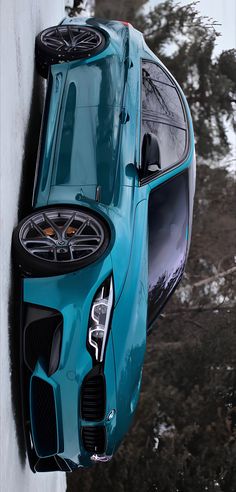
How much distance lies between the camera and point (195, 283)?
579 inches

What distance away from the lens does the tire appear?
6.52 m

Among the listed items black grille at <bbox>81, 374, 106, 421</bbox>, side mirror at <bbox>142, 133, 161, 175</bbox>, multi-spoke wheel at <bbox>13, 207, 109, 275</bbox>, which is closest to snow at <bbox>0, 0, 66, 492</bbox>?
multi-spoke wheel at <bbox>13, 207, 109, 275</bbox>

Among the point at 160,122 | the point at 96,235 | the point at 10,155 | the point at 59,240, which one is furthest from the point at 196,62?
the point at 10,155

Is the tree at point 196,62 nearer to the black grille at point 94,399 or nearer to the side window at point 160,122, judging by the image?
the side window at point 160,122

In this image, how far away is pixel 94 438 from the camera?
206 inches

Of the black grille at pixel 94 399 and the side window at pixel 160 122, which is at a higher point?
the side window at pixel 160 122

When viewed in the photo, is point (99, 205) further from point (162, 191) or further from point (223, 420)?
point (223, 420)

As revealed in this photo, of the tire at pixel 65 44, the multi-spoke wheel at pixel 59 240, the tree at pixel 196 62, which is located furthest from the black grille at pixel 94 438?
the tree at pixel 196 62

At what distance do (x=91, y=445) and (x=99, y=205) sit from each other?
4.81 ft

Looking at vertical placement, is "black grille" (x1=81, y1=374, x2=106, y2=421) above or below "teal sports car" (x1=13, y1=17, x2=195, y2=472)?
below

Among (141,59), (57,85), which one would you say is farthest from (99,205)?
(141,59)

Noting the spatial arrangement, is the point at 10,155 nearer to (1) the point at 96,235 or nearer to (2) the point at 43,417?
(1) the point at 96,235

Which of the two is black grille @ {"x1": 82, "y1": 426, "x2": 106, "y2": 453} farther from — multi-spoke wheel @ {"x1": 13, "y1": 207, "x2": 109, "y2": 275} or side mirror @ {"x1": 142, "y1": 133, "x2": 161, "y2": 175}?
side mirror @ {"x1": 142, "y1": 133, "x2": 161, "y2": 175}

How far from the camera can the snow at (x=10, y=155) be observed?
A: 4711 millimetres
